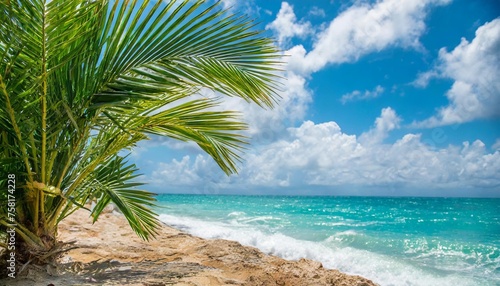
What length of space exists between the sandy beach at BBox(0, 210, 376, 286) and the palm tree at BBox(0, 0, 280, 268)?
297mm

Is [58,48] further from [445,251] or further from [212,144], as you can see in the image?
[445,251]

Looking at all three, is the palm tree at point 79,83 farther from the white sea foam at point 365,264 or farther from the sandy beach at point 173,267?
the white sea foam at point 365,264

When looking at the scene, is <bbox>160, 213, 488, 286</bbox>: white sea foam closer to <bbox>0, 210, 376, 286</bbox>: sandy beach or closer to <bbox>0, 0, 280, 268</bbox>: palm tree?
<bbox>0, 210, 376, 286</bbox>: sandy beach

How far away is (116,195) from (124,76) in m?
1.16

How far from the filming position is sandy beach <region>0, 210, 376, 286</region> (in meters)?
3.06

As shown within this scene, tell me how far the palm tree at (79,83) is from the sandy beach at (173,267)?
0.97ft

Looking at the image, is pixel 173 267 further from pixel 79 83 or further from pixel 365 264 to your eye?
pixel 365 264

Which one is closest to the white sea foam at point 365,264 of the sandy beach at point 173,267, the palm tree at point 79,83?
the sandy beach at point 173,267

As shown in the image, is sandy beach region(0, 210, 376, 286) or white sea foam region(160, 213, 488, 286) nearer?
sandy beach region(0, 210, 376, 286)

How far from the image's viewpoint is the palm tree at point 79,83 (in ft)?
8.54

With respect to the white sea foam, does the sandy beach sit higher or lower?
higher

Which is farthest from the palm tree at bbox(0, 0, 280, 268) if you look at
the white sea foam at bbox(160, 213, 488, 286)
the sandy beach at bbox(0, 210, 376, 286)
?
the white sea foam at bbox(160, 213, 488, 286)

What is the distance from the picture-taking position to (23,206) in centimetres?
302

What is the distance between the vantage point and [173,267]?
3637 millimetres
